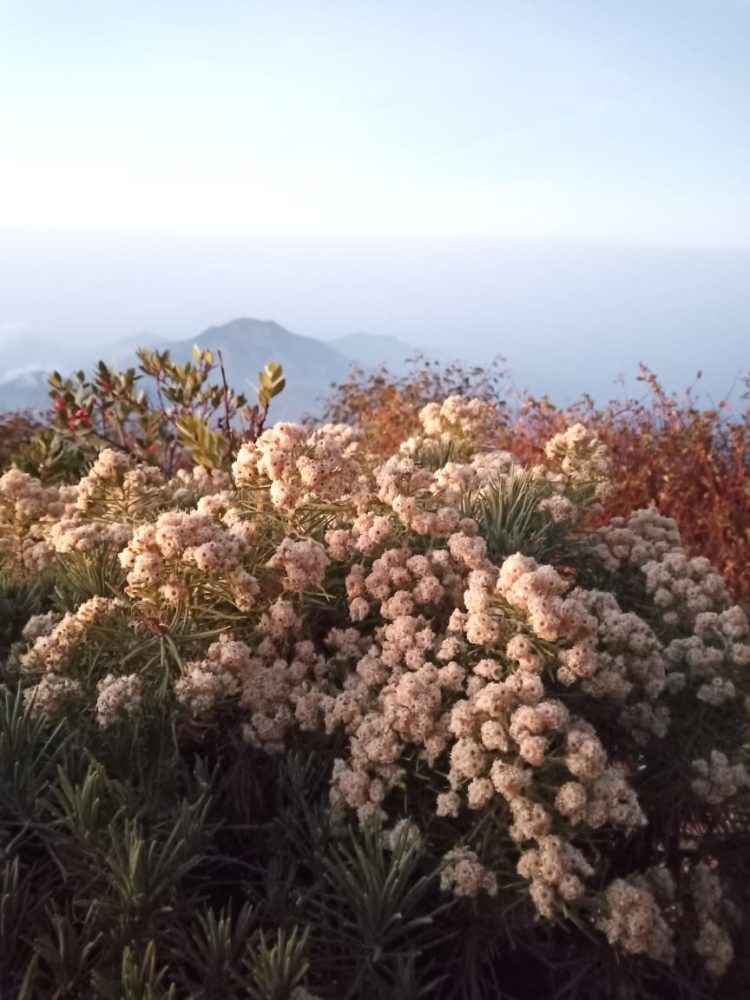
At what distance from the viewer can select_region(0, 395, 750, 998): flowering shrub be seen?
7.52 ft

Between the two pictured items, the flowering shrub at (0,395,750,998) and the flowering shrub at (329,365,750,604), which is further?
the flowering shrub at (329,365,750,604)

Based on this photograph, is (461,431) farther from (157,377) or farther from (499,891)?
(499,891)

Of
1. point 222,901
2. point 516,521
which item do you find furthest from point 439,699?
point 516,521

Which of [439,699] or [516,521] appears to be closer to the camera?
[439,699]

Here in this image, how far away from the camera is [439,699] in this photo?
2.52m

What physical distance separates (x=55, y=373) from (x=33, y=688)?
159 inches

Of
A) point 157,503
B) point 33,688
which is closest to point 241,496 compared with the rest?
point 157,503

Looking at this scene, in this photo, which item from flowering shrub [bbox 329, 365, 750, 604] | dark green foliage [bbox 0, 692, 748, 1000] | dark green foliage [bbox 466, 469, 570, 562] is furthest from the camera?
flowering shrub [bbox 329, 365, 750, 604]

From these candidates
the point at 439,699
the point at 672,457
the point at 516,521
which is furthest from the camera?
the point at 672,457

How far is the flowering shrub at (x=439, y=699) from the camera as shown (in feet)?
7.52

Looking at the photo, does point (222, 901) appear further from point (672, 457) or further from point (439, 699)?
point (672, 457)

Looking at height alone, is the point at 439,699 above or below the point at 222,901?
above

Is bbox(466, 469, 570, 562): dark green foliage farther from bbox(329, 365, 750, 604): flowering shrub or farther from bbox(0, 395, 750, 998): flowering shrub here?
bbox(329, 365, 750, 604): flowering shrub

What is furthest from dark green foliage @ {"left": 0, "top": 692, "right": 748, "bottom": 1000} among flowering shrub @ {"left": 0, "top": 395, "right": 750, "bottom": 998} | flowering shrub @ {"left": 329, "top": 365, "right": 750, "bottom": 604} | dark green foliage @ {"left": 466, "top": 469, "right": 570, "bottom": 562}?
flowering shrub @ {"left": 329, "top": 365, "right": 750, "bottom": 604}
